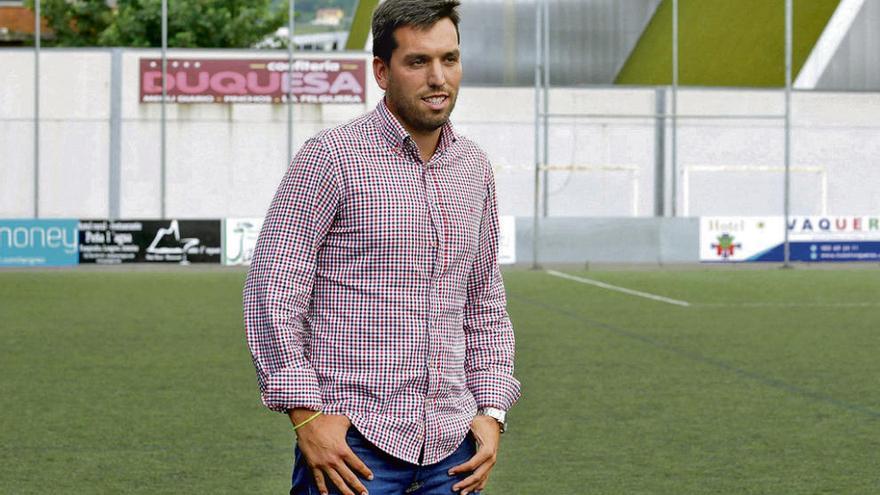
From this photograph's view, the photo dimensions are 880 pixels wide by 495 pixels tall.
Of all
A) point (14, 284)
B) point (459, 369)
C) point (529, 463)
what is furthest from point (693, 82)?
point (459, 369)

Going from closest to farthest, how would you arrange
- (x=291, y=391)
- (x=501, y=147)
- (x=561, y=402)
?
(x=291, y=391)
(x=561, y=402)
(x=501, y=147)

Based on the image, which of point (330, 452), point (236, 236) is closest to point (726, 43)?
point (236, 236)

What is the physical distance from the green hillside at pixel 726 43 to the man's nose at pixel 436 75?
37286 millimetres

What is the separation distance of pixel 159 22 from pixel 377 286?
52.3 meters

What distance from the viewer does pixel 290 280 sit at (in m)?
3.06

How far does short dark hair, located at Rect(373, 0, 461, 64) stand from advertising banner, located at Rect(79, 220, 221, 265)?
93.5ft

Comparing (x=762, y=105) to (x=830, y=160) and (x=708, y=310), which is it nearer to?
(x=830, y=160)

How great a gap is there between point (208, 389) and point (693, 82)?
31235mm

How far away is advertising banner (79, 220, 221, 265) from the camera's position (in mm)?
31094

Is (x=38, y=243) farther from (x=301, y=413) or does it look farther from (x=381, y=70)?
(x=301, y=413)

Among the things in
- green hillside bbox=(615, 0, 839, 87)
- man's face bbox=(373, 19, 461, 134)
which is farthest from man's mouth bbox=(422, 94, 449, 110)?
green hillside bbox=(615, 0, 839, 87)

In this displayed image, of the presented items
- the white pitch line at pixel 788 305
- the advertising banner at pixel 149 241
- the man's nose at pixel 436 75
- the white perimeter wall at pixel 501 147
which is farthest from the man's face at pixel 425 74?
the white perimeter wall at pixel 501 147

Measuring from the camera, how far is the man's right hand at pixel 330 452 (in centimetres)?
303

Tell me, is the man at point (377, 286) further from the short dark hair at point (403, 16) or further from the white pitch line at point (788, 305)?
the white pitch line at point (788, 305)
